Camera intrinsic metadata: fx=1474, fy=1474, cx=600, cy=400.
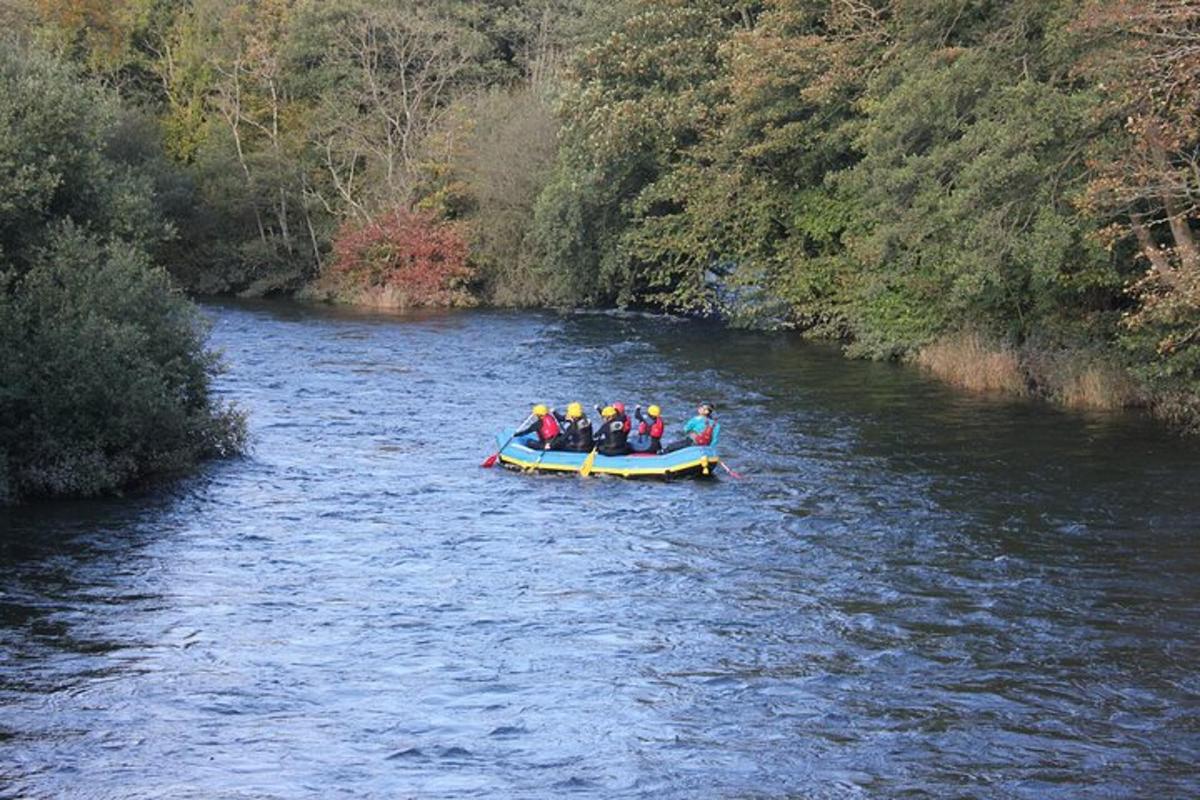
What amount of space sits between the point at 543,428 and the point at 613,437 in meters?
1.36

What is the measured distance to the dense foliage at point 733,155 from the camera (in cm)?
2481

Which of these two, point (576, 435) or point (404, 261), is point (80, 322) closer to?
point (576, 435)

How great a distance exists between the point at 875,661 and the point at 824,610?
1671 mm

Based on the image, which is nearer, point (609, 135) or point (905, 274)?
point (905, 274)

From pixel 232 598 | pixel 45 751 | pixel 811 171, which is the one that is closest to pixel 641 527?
pixel 232 598

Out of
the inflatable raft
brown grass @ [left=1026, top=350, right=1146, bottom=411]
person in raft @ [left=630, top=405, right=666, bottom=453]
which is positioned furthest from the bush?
brown grass @ [left=1026, top=350, right=1146, bottom=411]

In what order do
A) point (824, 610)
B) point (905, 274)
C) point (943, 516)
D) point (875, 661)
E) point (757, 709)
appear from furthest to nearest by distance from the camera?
point (905, 274) → point (943, 516) → point (824, 610) → point (875, 661) → point (757, 709)

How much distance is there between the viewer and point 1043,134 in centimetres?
2488

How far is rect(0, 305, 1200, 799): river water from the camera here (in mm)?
11812

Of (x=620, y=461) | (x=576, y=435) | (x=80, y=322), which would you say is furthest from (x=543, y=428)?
(x=80, y=322)

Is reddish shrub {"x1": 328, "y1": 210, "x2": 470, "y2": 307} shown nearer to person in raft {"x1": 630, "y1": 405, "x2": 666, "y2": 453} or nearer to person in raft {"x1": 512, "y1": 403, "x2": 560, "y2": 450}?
person in raft {"x1": 512, "y1": 403, "x2": 560, "y2": 450}

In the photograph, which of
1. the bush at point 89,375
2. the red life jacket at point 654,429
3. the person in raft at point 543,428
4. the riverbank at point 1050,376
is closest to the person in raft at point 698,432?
the red life jacket at point 654,429

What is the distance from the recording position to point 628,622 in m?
15.7

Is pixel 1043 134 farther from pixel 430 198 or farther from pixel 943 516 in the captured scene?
pixel 430 198
